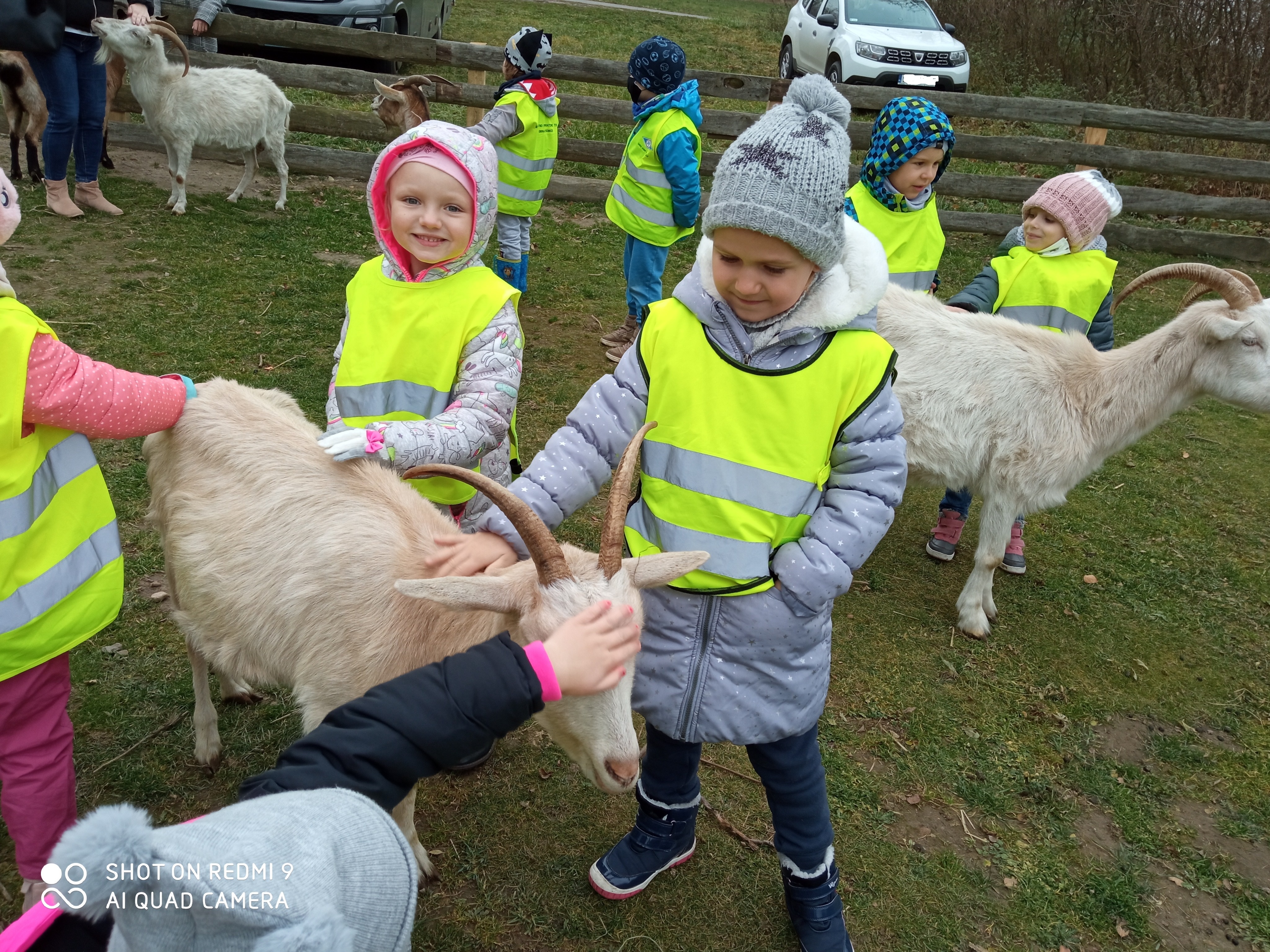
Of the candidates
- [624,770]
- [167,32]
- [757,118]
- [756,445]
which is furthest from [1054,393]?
[167,32]

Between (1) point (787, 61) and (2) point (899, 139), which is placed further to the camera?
(1) point (787, 61)

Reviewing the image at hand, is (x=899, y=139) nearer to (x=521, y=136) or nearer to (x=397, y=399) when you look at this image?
(x=397, y=399)

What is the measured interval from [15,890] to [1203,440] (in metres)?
8.02

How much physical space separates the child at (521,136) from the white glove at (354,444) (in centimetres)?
442

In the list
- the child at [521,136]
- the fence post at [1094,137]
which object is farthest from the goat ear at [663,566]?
the fence post at [1094,137]

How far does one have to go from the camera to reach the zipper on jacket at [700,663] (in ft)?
7.12

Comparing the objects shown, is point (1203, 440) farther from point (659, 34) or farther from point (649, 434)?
point (659, 34)

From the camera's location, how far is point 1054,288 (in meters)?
4.64

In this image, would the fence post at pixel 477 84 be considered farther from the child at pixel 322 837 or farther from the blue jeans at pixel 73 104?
the child at pixel 322 837

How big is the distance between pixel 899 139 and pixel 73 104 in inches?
268

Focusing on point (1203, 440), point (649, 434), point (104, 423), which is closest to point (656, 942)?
point (649, 434)

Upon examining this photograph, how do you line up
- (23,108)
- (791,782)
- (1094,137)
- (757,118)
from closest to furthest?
(791,782) < (23,108) < (757,118) < (1094,137)

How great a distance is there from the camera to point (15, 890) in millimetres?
2518

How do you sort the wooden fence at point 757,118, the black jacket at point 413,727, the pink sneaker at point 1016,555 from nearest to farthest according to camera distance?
the black jacket at point 413,727 → the pink sneaker at point 1016,555 → the wooden fence at point 757,118
